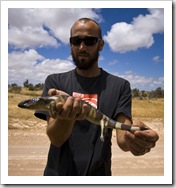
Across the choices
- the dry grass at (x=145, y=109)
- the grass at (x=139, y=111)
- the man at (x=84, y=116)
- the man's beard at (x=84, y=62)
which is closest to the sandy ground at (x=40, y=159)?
the grass at (x=139, y=111)

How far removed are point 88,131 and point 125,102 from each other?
340 mm

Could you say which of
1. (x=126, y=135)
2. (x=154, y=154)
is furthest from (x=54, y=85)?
(x=154, y=154)

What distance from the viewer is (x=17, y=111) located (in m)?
7.60

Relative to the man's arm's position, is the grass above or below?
below

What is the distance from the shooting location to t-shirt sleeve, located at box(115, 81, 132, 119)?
2.11 m

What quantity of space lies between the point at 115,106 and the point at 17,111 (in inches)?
230

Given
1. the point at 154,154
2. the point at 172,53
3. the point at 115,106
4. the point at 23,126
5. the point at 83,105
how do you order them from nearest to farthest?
the point at 83,105 → the point at 115,106 → the point at 172,53 → the point at 154,154 → the point at 23,126

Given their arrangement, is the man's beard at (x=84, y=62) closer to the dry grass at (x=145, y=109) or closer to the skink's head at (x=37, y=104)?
the skink's head at (x=37, y=104)

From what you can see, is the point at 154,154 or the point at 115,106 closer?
the point at 115,106

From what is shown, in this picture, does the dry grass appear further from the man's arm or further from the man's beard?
the man's arm

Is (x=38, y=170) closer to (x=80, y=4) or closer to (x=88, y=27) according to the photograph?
(x=80, y=4)

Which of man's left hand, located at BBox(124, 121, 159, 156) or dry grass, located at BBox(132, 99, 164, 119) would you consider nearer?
man's left hand, located at BBox(124, 121, 159, 156)


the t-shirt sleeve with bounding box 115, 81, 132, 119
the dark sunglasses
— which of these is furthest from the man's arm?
the dark sunglasses

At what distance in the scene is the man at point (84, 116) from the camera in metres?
1.97
